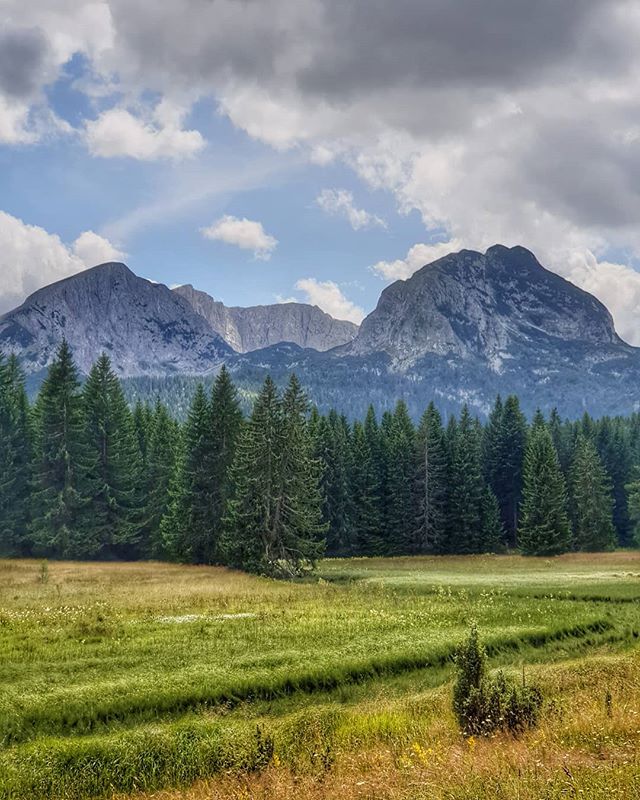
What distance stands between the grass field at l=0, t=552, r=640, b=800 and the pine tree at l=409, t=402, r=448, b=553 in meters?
41.8

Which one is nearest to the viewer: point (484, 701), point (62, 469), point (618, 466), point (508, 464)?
point (484, 701)

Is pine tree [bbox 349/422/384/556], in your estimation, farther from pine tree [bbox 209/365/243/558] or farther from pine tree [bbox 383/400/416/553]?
pine tree [bbox 209/365/243/558]

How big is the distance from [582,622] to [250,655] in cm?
1563

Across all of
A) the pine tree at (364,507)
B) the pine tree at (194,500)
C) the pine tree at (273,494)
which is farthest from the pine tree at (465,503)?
the pine tree at (194,500)

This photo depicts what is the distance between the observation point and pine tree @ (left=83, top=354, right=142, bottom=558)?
69125 mm

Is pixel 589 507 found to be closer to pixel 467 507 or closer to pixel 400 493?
pixel 467 507

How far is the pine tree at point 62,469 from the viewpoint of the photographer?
66.1 metres

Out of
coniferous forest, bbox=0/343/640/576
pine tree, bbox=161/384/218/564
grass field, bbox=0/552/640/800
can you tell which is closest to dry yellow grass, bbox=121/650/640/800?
grass field, bbox=0/552/640/800

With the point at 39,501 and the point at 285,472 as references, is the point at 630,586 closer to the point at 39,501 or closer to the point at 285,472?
the point at 285,472

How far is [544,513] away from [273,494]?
3468 cm

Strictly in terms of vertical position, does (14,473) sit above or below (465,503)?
above

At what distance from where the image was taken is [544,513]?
74.1m

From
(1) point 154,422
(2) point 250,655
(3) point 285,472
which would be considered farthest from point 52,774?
(1) point 154,422

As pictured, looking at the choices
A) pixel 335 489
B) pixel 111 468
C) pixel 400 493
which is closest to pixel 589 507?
pixel 400 493
